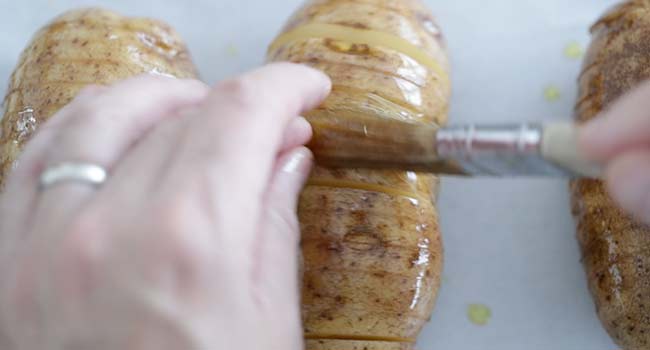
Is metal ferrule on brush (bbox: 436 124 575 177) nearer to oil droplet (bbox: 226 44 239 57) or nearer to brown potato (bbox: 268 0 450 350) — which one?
brown potato (bbox: 268 0 450 350)

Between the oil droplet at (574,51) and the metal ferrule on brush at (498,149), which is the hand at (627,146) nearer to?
the metal ferrule on brush at (498,149)

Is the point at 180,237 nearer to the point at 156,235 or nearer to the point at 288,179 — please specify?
the point at 156,235

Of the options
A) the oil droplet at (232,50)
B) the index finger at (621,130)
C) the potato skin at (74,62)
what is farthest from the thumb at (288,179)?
the oil droplet at (232,50)

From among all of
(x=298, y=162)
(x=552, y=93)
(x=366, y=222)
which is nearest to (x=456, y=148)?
(x=298, y=162)

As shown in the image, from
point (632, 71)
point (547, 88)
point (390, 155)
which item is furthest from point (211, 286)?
point (547, 88)

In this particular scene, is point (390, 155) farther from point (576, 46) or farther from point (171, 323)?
point (576, 46)

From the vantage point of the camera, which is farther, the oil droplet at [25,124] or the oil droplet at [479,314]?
the oil droplet at [479,314]
